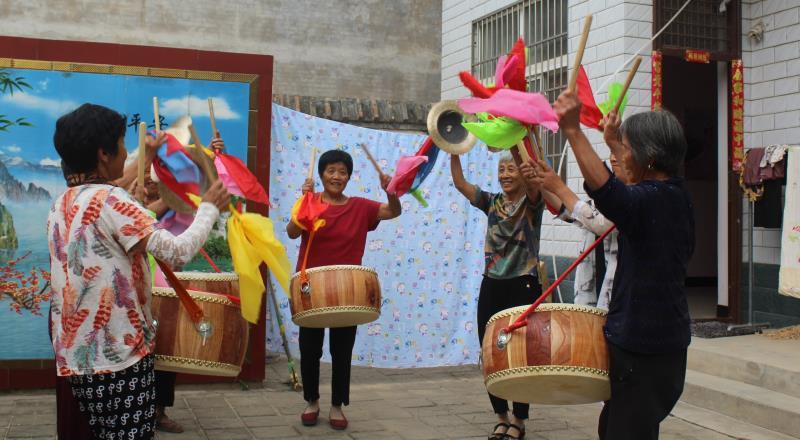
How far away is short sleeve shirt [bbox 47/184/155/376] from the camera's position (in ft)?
8.63

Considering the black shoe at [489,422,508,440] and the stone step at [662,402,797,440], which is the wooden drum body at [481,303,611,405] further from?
the stone step at [662,402,797,440]

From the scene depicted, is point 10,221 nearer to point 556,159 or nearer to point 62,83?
point 62,83

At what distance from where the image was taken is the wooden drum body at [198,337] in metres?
3.53

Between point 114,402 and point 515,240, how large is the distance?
244 centimetres

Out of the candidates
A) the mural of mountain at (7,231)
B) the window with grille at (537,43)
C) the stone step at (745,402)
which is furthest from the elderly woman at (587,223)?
the mural of mountain at (7,231)

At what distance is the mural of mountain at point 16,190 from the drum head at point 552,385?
372cm

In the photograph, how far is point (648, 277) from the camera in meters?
2.58

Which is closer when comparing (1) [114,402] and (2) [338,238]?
(1) [114,402]

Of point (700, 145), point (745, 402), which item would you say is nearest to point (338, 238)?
point (745, 402)

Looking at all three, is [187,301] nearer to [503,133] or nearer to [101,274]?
[101,274]

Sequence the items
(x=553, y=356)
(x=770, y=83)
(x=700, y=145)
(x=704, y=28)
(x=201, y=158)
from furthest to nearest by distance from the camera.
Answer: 1. (x=700, y=145)
2. (x=704, y=28)
3. (x=770, y=83)
4. (x=201, y=158)
5. (x=553, y=356)

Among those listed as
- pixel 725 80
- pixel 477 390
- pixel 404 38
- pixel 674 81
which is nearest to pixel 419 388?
pixel 477 390

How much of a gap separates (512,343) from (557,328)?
0.55ft

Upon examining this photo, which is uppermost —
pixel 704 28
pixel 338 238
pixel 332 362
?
pixel 704 28
